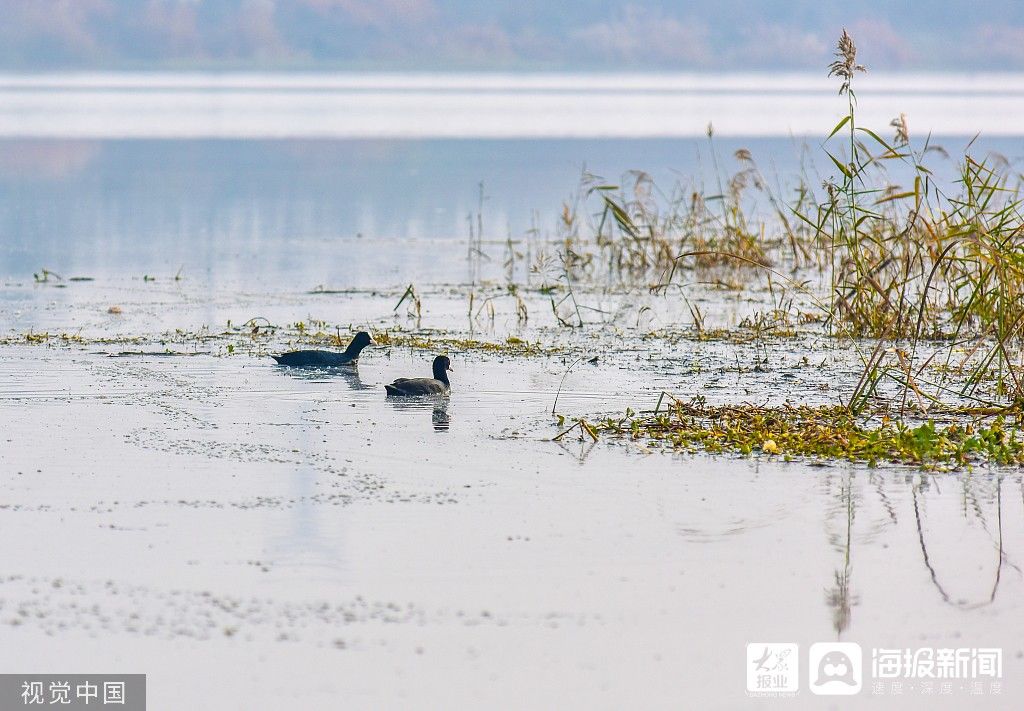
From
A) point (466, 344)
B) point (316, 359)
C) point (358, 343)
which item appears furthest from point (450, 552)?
point (466, 344)

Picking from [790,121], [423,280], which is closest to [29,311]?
[423,280]

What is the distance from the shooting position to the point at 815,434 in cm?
934

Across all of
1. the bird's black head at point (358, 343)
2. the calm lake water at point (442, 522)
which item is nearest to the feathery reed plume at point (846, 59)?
the calm lake water at point (442, 522)

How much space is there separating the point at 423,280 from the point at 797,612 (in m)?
11.5

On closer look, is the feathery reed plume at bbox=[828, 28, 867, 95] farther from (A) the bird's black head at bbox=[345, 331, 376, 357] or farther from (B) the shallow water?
(A) the bird's black head at bbox=[345, 331, 376, 357]

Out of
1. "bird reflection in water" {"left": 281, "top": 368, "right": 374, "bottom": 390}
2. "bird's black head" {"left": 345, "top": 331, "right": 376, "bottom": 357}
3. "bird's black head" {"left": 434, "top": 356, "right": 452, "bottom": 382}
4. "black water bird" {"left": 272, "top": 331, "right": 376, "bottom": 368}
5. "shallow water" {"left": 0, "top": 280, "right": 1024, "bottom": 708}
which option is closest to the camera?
"shallow water" {"left": 0, "top": 280, "right": 1024, "bottom": 708}
